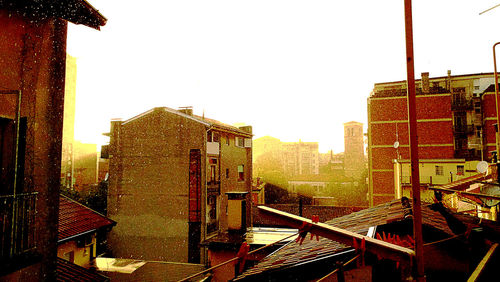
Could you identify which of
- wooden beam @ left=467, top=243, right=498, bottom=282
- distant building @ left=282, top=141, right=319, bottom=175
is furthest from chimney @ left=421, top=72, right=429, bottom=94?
distant building @ left=282, top=141, right=319, bottom=175

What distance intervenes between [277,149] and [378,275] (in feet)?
196

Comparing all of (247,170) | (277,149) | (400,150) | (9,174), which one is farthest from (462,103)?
(9,174)

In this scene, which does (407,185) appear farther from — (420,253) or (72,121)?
(72,121)

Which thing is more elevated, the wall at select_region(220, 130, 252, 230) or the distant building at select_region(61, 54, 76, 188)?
the distant building at select_region(61, 54, 76, 188)

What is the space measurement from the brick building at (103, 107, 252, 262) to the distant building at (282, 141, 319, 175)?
44.3 metres

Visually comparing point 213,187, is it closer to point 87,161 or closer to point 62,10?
point 62,10

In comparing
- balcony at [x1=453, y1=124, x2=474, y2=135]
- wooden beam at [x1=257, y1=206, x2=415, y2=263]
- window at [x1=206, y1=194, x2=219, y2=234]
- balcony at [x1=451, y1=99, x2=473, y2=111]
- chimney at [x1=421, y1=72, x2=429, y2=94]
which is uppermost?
chimney at [x1=421, y1=72, x2=429, y2=94]

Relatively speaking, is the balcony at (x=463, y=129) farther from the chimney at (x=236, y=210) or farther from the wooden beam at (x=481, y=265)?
the wooden beam at (x=481, y=265)

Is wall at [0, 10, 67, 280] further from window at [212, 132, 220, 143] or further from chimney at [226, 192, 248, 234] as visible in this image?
window at [212, 132, 220, 143]

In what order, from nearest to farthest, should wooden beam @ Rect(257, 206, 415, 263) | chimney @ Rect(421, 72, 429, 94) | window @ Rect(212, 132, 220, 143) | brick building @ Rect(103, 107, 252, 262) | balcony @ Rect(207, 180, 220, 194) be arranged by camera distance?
wooden beam @ Rect(257, 206, 415, 263)
brick building @ Rect(103, 107, 252, 262)
balcony @ Rect(207, 180, 220, 194)
window @ Rect(212, 132, 220, 143)
chimney @ Rect(421, 72, 429, 94)

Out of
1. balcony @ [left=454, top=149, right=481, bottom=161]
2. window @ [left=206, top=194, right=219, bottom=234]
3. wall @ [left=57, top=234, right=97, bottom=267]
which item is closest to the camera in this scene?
wall @ [left=57, top=234, right=97, bottom=267]

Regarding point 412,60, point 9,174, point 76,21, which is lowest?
point 9,174

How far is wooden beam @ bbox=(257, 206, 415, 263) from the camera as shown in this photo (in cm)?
244

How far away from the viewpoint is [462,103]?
33375 millimetres
